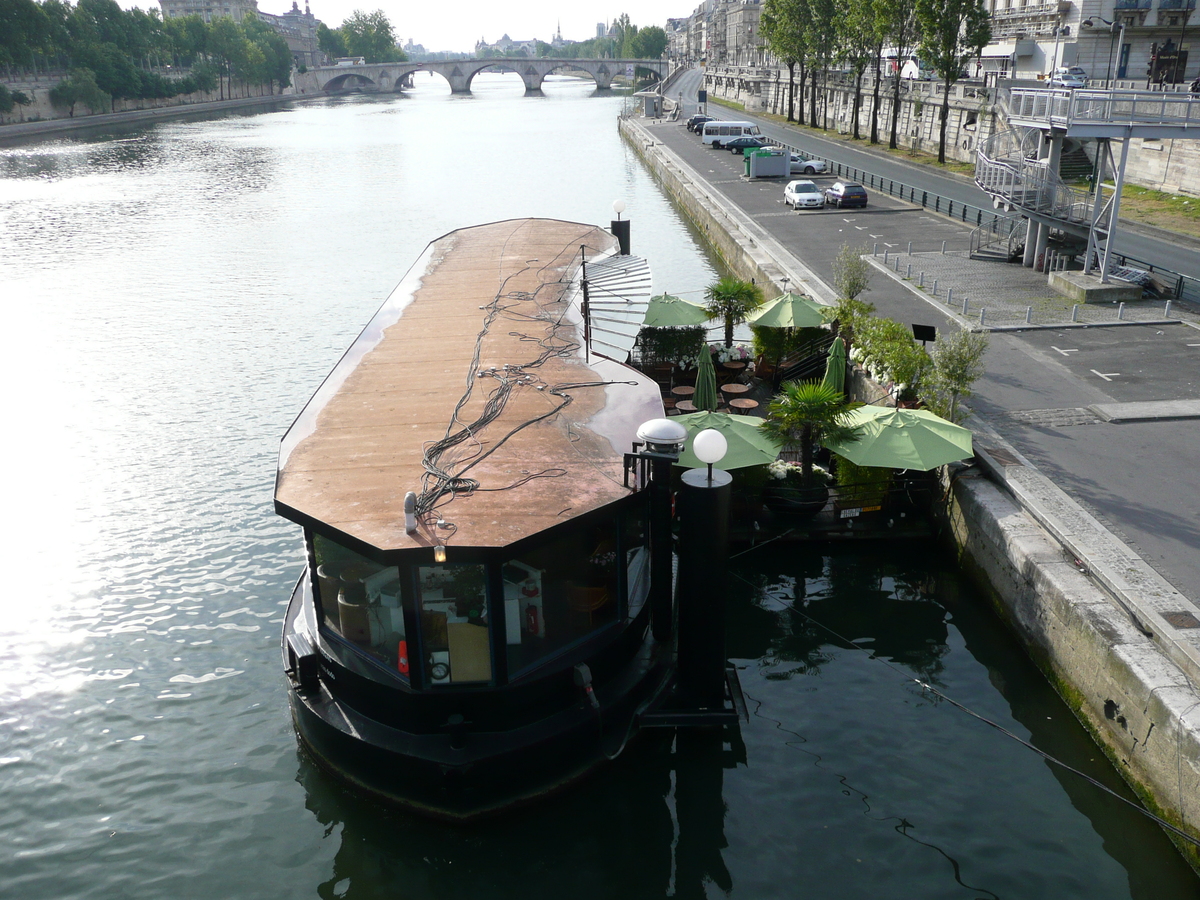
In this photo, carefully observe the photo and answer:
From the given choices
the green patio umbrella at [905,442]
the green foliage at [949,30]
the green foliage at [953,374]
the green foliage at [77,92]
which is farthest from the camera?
the green foliage at [77,92]

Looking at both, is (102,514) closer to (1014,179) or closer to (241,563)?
(241,563)

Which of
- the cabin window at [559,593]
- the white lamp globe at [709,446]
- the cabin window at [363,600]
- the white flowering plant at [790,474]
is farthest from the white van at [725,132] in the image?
the cabin window at [363,600]

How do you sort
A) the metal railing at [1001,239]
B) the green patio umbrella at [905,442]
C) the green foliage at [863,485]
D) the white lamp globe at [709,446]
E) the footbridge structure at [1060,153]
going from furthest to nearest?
the metal railing at [1001,239], the footbridge structure at [1060,153], the green foliage at [863,485], the green patio umbrella at [905,442], the white lamp globe at [709,446]

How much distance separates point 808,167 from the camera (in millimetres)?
50469

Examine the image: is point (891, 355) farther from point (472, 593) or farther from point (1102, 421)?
point (472, 593)

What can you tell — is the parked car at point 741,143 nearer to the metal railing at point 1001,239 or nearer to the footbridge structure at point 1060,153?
the metal railing at point 1001,239

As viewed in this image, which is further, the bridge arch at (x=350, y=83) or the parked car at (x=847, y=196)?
the bridge arch at (x=350, y=83)

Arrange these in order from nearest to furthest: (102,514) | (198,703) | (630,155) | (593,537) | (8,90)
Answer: (593,537) < (198,703) < (102,514) < (630,155) < (8,90)

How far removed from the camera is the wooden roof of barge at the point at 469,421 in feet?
30.7

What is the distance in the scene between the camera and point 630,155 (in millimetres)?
74312

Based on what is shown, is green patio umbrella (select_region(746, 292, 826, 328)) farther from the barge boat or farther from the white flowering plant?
the barge boat

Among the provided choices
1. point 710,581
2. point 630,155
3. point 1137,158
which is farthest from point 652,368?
point 630,155

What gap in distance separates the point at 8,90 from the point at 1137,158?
105142mm

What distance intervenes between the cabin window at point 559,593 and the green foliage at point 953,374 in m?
8.10
